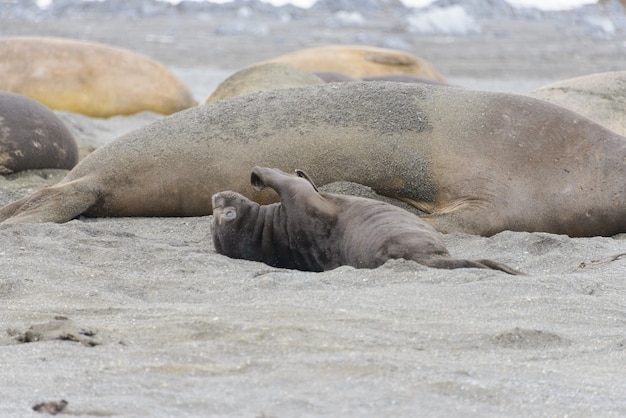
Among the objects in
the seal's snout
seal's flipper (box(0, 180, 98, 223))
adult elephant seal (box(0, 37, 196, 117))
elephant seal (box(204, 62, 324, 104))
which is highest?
the seal's snout

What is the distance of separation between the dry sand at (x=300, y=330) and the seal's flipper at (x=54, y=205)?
232mm

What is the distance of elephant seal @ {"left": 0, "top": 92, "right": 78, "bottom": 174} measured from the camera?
6.97 m

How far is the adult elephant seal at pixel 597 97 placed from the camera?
7.12m

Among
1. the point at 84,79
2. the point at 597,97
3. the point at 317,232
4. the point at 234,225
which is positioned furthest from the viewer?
the point at 84,79

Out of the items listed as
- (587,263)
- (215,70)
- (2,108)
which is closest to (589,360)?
(587,263)

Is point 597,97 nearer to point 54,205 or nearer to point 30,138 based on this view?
point 30,138

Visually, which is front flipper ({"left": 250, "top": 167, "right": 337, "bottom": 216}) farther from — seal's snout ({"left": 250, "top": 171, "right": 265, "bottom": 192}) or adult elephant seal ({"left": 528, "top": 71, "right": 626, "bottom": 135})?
adult elephant seal ({"left": 528, "top": 71, "right": 626, "bottom": 135})

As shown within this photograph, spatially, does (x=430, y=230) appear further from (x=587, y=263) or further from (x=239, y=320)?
(x=239, y=320)

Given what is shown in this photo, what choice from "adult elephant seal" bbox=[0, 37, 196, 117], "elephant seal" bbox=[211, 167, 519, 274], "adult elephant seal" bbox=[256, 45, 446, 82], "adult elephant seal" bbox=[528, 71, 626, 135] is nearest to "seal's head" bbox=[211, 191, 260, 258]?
"elephant seal" bbox=[211, 167, 519, 274]

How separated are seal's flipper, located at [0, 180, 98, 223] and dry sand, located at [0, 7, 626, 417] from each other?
232 mm

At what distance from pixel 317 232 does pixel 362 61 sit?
8.91 m

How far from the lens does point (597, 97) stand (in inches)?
291

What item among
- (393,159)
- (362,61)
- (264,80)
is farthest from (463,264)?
(362,61)

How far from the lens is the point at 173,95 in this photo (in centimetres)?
1149
